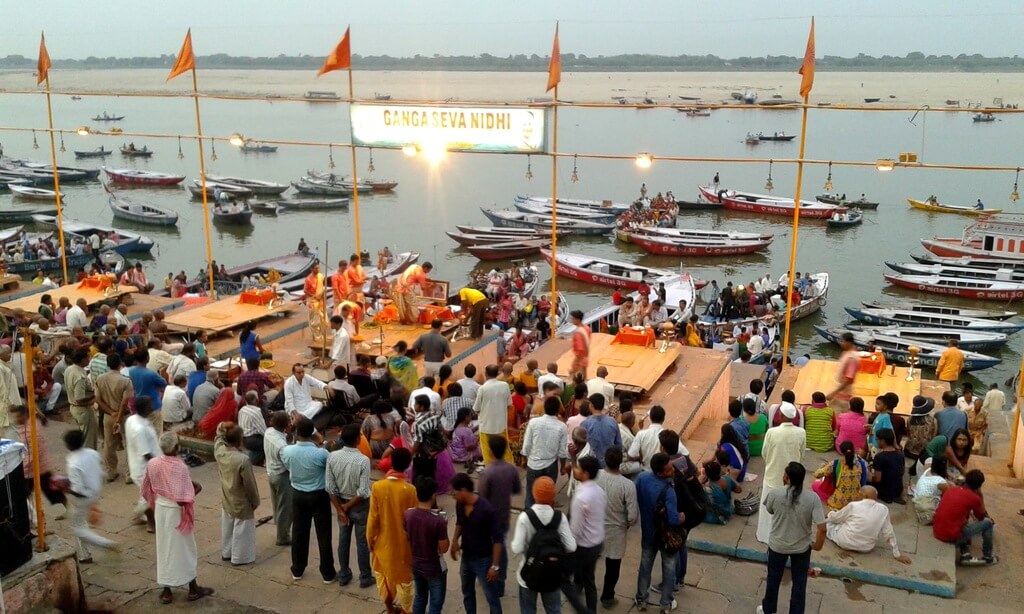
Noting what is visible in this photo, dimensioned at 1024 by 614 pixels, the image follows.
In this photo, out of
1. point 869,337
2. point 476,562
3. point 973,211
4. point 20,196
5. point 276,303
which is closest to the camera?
point 476,562

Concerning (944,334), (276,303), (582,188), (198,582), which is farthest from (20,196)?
(198,582)

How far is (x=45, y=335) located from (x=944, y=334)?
23.9 metres

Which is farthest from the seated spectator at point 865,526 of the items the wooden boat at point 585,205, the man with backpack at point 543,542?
the wooden boat at point 585,205

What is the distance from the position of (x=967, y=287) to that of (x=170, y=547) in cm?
3510

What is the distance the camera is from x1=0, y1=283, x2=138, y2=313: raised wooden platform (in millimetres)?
16344

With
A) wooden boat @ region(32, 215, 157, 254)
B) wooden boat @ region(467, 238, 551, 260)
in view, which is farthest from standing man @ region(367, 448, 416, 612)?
wooden boat @ region(467, 238, 551, 260)

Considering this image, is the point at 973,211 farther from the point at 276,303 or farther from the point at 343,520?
the point at 343,520

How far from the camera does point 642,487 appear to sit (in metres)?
6.61

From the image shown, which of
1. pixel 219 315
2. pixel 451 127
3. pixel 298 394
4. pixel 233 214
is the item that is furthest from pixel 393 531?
pixel 233 214

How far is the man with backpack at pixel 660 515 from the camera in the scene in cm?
651

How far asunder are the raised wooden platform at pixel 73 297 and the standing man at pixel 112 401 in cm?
764

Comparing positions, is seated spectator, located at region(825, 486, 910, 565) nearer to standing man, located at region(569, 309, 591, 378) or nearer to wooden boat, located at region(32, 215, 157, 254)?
standing man, located at region(569, 309, 591, 378)

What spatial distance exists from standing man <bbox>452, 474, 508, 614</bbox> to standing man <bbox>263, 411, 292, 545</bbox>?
1.84 metres

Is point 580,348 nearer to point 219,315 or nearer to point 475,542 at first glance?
point 475,542
